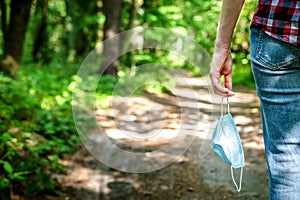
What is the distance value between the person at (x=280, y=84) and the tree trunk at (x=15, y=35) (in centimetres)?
683

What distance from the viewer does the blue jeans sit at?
4.50 ft

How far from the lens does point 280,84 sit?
1385 millimetres

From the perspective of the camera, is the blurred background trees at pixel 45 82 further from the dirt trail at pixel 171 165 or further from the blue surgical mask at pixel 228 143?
the blue surgical mask at pixel 228 143

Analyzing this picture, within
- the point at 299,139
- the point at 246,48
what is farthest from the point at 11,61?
the point at 246,48

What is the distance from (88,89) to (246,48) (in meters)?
8.79

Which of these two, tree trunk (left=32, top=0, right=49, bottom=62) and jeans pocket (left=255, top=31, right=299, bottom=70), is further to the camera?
tree trunk (left=32, top=0, right=49, bottom=62)

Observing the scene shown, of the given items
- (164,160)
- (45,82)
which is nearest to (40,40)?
(45,82)

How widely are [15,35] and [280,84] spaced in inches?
282

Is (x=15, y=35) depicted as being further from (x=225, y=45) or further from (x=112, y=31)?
(x=225, y=45)

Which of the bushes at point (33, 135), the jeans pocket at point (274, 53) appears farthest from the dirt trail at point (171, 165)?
the jeans pocket at point (274, 53)

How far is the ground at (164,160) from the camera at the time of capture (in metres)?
4.21

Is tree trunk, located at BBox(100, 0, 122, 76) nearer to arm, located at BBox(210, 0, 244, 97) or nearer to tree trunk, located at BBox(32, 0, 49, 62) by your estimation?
tree trunk, located at BBox(32, 0, 49, 62)

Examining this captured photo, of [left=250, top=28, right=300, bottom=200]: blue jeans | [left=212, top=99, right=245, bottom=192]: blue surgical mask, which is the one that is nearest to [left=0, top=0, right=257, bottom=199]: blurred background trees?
[left=212, top=99, right=245, bottom=192]: blue surgical mask

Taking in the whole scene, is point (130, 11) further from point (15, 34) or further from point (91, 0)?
point (15, 34)
